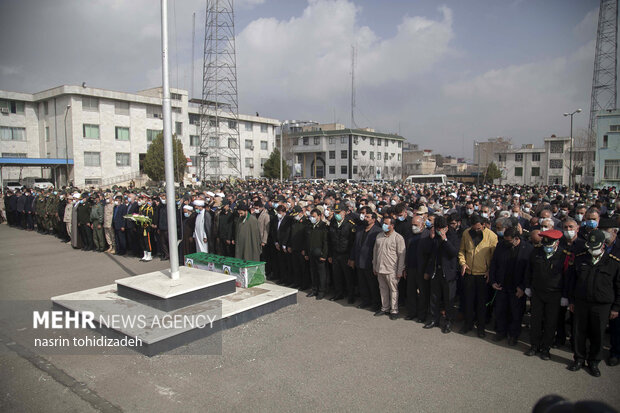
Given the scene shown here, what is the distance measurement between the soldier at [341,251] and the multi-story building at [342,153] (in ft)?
194

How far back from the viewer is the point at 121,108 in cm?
4559

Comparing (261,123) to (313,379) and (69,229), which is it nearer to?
(69,229)

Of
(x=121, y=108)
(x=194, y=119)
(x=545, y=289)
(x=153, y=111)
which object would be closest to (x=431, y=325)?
(x=545, y=289)

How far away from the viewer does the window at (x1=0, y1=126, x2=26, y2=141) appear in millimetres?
44812

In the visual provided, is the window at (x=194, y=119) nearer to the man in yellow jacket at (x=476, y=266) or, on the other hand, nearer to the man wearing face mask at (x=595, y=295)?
the man in yellow jacket at (x=476, y=266)

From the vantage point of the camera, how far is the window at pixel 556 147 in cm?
6756

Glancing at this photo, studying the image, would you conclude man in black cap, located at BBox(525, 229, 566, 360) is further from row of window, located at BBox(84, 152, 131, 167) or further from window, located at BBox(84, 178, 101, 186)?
row of window, located at BBox(84, 152, 131, 167)

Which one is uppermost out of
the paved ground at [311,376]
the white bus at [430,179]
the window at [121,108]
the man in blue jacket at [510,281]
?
the window at [121,108]

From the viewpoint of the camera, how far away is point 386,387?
4.73 meters

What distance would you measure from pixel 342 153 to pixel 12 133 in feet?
155

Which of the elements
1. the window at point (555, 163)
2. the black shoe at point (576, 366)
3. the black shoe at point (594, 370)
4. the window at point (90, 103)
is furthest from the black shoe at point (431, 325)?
the window at point (555, 163)

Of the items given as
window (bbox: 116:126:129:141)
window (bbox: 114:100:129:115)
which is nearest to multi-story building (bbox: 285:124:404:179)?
window (bbox: 116:126:129:141)

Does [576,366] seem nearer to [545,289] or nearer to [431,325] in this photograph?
[545,289]

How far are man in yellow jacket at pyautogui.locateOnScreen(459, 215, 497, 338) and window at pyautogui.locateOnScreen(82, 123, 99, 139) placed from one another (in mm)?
46026
